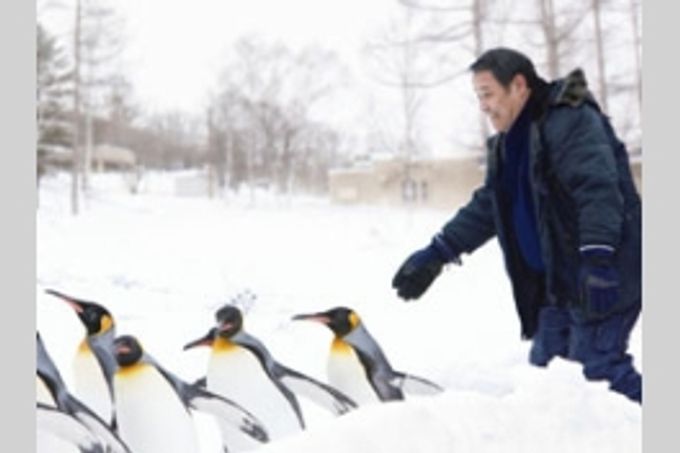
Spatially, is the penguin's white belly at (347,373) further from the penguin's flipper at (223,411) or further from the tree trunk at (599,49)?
the tree trunk at (599,49)

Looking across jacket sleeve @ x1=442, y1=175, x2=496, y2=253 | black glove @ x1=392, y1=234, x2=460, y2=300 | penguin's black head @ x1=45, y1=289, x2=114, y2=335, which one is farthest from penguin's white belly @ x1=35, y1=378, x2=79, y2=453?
jacket sleeve @ x1=442, y1=175, x2=496, y2=253

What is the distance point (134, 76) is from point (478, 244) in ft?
3.05

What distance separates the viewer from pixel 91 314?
2.02m

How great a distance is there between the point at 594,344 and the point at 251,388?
2.62ft

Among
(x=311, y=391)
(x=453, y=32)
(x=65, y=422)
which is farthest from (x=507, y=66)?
(x=65, y=422)

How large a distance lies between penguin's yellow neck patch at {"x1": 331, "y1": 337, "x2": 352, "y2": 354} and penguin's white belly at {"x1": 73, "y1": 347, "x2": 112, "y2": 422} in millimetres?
517

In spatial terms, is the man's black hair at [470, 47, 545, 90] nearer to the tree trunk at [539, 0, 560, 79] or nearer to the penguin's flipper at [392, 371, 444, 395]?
the tree trunk at [539, 0, 560, 79]

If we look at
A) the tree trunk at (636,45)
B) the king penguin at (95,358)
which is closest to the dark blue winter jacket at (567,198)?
the tree trunk at (636,45)

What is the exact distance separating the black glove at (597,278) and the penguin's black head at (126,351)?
100 centimetres

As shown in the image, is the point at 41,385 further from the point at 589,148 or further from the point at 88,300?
the point at 589,148

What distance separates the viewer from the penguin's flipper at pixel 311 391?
2080 mm

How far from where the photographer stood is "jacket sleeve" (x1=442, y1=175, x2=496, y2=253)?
2180mm

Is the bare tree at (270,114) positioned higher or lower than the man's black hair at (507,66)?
lower

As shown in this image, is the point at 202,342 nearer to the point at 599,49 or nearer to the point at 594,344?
the point at 594,344
